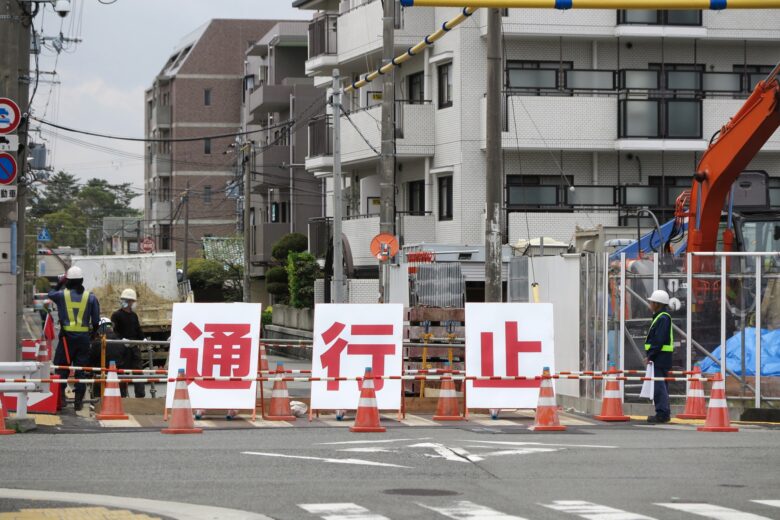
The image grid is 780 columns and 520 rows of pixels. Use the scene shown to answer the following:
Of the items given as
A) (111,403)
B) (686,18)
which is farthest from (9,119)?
(686,18)

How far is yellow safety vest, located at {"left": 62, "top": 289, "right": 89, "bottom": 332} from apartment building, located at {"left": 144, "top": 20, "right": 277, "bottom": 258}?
72.1 metres

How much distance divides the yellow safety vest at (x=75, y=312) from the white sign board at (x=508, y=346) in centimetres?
555

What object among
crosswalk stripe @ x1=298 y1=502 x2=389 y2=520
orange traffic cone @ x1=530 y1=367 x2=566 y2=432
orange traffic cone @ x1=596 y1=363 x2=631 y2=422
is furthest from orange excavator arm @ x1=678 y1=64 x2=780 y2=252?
crosswalk stripe @ x1=298 y1=502 x2=389 y2=520

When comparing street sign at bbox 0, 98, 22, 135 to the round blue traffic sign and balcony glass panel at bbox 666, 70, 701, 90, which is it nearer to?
the round blue traffic sign

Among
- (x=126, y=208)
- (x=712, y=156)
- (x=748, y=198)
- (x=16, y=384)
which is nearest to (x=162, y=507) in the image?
(x=16, y=384)

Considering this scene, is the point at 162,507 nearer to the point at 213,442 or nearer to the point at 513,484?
the point at 513,484

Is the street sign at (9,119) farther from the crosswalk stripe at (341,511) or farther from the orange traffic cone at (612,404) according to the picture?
the crosswalk stripe at (341,511)

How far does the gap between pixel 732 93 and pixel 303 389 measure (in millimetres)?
18094

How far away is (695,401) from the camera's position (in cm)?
2052

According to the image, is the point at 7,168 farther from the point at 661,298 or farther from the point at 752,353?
the point at 752,353

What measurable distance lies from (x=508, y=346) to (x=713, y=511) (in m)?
9.19

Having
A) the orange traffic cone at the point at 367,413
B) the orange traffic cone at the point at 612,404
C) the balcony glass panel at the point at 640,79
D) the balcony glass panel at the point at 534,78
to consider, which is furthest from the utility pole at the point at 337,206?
the orange traffic cone at the point at 367,413

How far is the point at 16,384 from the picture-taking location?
17.5 meters

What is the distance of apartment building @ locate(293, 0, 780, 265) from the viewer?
40125mm
